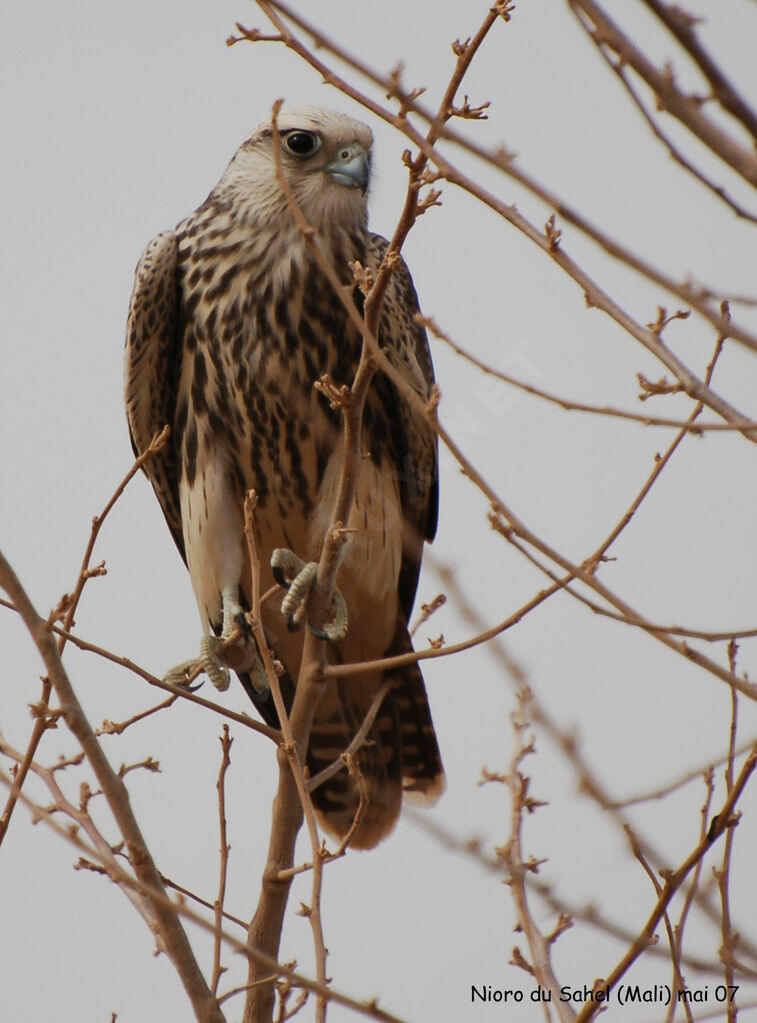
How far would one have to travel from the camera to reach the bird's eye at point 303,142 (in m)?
3.33

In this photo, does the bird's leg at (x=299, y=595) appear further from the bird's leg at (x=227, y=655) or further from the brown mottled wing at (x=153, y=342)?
the brown mottled wing at (x=153, y=342)

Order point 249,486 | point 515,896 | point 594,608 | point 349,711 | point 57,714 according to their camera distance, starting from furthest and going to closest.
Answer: point 349,711 < point 249,486 < point 515,896 < point 57,714 < point 594,608

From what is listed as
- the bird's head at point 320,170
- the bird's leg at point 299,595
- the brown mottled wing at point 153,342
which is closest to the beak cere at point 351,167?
the bird's head at point 320,170

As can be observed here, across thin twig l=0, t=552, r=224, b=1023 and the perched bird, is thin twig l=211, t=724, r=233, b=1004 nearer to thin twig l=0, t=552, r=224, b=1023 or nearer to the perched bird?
thin twig l=0, t=552, r=224, b=1023

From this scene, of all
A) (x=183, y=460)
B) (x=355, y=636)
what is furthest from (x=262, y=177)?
(x=355, y=636)

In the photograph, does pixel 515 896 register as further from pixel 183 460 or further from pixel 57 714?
pixel 183 460

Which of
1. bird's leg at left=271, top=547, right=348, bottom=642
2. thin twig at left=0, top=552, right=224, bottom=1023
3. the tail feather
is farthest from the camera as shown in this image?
the tail feather

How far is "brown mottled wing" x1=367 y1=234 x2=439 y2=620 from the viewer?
3295 mm

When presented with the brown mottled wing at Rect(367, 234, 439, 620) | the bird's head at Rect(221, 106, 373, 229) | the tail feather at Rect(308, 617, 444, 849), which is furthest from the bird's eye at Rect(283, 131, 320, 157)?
the tail feather at Rect(308, 617, 444, 849)

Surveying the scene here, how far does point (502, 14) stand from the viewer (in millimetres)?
1673

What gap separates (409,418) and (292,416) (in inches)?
14.1

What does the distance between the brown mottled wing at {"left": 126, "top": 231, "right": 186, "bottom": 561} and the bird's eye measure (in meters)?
0.41

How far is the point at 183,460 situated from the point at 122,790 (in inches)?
59.4

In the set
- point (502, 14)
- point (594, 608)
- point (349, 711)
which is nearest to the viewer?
point (594, 608)
